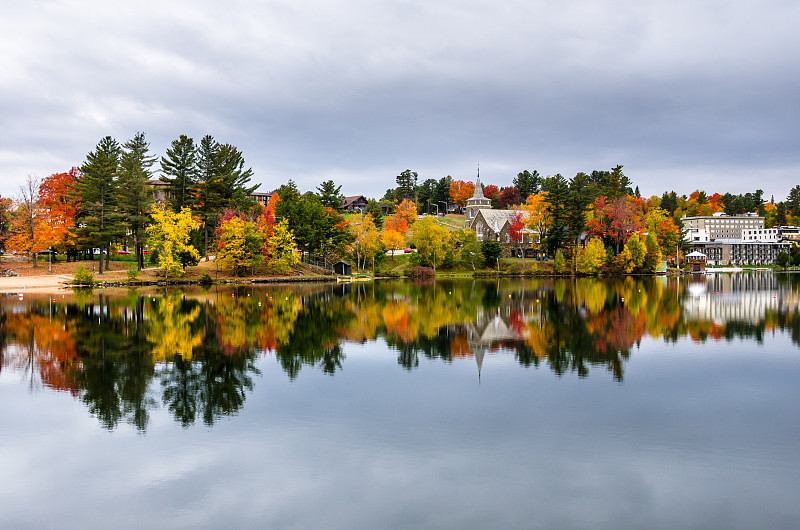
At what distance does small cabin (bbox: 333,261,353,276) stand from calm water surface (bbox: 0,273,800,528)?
170 feet

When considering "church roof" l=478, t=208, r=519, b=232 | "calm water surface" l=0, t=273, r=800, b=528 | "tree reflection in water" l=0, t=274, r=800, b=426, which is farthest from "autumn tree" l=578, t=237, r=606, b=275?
"calm water surface" l=0, t=273, r=800, b=528

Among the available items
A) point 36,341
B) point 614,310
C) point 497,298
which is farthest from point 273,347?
point 497,298

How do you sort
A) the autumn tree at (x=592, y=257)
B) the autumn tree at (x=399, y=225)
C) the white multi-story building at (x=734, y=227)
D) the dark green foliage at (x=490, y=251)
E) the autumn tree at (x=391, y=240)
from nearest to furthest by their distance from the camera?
the autumn tree at (x=592, y=257) < the autumn tree at (x=391, y=240) < the dark green foliage at (x=490, y=251) < the autumn tree at (x=399, y=225) < the white multi-story building at (x=734, y=227)

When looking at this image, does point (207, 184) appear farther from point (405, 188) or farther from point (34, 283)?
point (405, 188)

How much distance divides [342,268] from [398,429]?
67025mm

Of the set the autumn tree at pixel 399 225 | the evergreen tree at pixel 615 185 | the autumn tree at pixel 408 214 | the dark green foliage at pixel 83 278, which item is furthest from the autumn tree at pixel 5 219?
the evergreen tree at pixel 615 185

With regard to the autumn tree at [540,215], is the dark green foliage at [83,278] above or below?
below

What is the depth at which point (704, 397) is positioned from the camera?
15875mm

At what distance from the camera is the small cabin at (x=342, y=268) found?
7944cm

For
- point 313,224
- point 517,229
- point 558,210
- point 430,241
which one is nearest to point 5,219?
point 313,224

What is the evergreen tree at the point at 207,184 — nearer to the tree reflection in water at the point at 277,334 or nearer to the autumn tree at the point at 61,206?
the autumn tree at the point at 61,206

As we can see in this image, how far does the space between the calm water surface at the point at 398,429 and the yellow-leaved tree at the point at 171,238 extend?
3617 centimetres

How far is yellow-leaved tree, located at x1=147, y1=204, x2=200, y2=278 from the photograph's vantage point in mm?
62812

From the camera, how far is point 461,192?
164 metres
